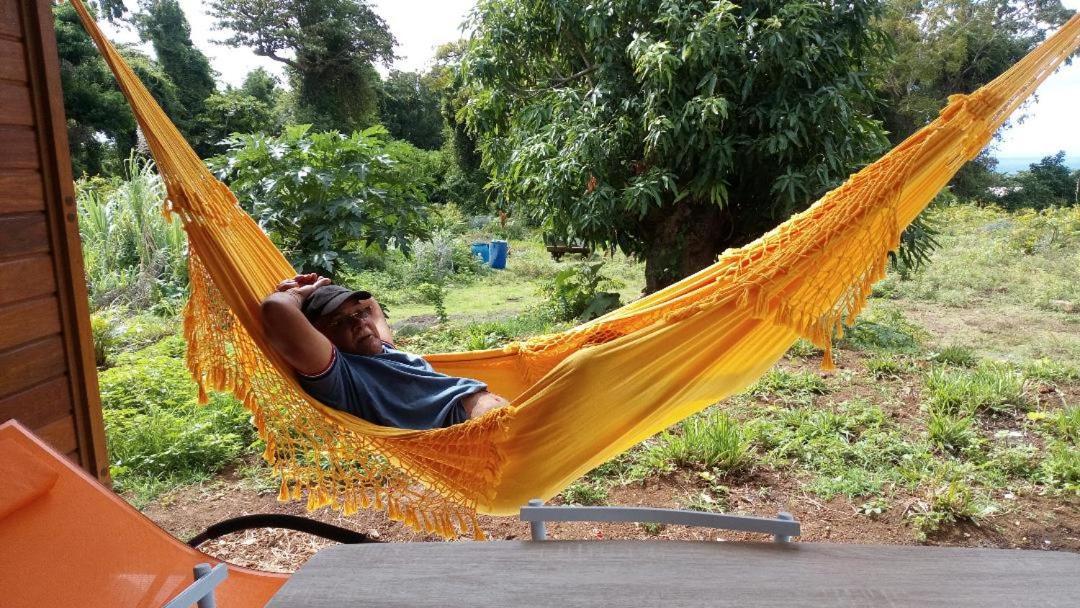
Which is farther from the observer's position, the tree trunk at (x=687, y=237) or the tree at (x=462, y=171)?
the tree at (x=462, y=171)

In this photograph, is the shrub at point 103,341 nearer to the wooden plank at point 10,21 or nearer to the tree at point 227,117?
the wooden plank at point 10,21

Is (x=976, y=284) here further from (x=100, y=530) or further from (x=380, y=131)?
(x=100, y=530)

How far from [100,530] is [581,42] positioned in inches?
124

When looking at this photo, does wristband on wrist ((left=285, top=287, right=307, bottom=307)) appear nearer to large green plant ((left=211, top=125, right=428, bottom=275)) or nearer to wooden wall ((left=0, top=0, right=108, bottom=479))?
wooden wall ((left=0, top=0, right=108, bottom=479))

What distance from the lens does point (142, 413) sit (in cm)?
247

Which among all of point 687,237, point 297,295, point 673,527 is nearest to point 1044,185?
point 687,237

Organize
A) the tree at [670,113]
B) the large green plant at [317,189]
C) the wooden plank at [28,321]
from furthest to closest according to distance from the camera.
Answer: the tree at [670,113] < the large green plant at [317,189] < the wooden plank at [28,321]

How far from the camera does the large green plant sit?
270 cm

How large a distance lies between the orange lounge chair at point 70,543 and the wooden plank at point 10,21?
744 mm

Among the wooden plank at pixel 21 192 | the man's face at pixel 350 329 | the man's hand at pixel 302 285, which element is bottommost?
the man's face at pixel 350 329

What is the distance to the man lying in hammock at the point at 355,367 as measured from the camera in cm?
131

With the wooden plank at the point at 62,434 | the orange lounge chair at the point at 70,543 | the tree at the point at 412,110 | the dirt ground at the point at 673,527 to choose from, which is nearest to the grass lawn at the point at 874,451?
the dirt ground at the point at 673,527

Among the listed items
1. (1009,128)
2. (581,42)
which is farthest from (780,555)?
(1009,128)

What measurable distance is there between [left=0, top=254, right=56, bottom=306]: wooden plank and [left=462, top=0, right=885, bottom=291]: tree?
225cm
